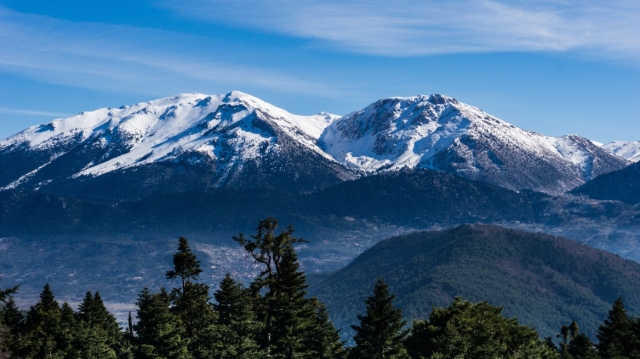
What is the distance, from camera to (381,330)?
11556cm

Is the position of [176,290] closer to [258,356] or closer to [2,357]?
[258,356]

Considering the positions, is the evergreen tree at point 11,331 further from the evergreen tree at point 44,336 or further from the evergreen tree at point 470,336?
the evergreen tree at point 470,336

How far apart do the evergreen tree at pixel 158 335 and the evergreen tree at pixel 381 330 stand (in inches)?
827

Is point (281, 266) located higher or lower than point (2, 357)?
higher

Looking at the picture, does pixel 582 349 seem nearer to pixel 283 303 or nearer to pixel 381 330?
pixel 381 330

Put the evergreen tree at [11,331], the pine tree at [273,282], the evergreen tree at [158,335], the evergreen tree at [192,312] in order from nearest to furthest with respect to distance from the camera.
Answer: the evergreen tree at [158,335], the evergreen tree at [11,331], the pine tree at [273,282], the evergreen tree at [192,312]

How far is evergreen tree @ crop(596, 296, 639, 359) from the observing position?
145625mm

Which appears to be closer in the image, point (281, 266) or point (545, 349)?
point (281, 266)

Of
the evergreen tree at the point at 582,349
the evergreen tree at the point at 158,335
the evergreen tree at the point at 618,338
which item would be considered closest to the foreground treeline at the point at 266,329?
the evergreen tree at the point at 158,335

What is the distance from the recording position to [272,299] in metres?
118

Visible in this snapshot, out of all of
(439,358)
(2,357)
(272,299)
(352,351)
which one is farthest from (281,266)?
(2,357)

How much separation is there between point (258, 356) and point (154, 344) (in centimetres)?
1280

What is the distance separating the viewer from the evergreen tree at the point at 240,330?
117938 millimetres

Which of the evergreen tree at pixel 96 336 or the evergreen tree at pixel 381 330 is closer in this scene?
the evergreen tree at pixel 381 330
